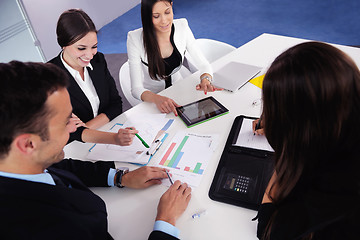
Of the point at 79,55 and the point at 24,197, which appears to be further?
the point at 79,55

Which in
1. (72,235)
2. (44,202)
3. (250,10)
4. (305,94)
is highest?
(305,94)

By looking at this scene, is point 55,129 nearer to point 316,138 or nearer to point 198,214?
point 198,214

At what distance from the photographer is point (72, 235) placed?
782 mm

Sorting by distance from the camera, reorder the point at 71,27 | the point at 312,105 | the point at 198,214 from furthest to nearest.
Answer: the point at 71,27 < the point at 198,214 < the point at 312,105

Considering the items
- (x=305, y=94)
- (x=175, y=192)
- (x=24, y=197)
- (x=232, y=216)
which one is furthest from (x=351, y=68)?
(x=24, y=197)

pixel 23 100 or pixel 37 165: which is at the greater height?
pixel 23 100

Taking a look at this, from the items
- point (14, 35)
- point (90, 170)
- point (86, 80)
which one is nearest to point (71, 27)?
point (86, 80)

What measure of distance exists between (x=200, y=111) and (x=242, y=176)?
22.2 inches

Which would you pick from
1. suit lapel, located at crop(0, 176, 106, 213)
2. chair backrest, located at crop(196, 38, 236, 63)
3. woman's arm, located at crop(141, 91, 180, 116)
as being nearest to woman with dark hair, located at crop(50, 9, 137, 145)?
woman's arm, located at crop(141, 91, 180, 116)

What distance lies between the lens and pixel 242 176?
108 centimetres

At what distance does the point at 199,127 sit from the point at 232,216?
57 cm

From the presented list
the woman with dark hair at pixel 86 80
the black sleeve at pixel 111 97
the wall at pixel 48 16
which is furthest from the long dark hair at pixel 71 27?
the wall at pixel 48 16

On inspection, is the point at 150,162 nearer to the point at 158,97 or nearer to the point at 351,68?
the point at 158,97

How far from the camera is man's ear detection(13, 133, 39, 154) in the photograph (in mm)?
711
